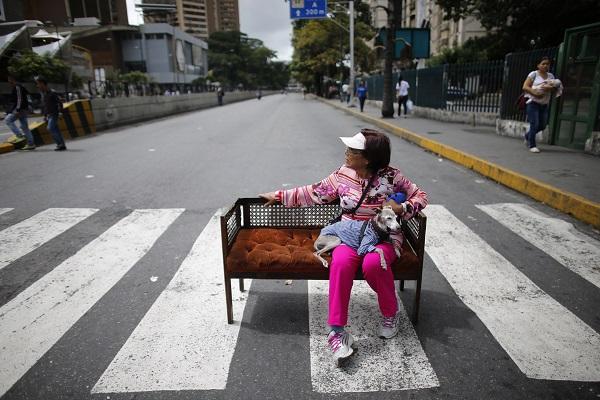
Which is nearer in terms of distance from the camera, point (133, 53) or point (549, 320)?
point (549, 320)

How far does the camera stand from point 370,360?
105 inches

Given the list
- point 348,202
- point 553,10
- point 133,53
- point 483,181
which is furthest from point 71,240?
A: point 133,53

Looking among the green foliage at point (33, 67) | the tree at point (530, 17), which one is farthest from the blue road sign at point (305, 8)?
the green foliage at point (33, 67)

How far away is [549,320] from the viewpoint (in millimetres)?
3088

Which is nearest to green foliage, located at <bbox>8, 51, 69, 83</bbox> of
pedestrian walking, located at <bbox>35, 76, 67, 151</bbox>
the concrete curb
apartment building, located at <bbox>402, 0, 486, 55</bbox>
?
pedestrian walking, located at <bbox>35, 76, 67, 151</bbox>

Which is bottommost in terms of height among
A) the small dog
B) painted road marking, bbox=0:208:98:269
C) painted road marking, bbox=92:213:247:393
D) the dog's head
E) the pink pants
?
painted road marking, bbox=92:213:247:393

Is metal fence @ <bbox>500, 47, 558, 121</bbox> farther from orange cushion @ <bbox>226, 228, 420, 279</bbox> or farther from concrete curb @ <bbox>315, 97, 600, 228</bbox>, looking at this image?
orange cushion @ <bbox>226, 228, 420, 279</bbox>

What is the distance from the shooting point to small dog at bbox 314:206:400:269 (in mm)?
2812

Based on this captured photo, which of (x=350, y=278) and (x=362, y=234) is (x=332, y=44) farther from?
(x=350, y=278)

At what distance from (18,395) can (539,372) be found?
3044 mm

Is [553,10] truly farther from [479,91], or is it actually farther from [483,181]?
[483,181]

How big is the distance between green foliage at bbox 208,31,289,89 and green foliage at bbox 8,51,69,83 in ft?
245

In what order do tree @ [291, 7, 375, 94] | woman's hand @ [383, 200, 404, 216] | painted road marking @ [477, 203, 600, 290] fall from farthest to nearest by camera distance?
tree @ [291, 7, 375, 94]
painted road marking @ [477, 203, 600, 290]
woman's hand @ [383, 200, 404, 216]

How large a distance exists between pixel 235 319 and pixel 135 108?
2092cm
